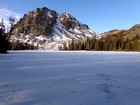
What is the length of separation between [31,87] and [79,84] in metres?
3.02

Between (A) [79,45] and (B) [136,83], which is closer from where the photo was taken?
(B) [136,83]

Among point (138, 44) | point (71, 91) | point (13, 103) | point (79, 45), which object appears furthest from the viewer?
point (79, 45)

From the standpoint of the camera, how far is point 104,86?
46.4 ft

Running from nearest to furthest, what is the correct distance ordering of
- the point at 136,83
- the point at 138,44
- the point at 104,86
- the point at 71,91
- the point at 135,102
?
the point at 135,102 → the point at 71,91 → the point at 104,86 → the point at 136,83 → the point at 138,44

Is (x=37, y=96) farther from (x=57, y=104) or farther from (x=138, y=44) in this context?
(x=138, y=44)

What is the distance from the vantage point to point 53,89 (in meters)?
12.7

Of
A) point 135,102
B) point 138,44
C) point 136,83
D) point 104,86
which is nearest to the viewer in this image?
point 135,102

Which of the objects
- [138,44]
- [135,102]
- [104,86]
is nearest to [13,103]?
[135,102]

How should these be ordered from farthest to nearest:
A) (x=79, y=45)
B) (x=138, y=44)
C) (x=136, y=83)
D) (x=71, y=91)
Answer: (x=79, y=45), (x=138, y=44), (x=136, y=83), (x=71, y=91)

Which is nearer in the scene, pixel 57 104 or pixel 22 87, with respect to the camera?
pixel 57 104

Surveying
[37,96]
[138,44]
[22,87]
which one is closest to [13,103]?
[37,96]

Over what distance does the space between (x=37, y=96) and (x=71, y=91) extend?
206 centimetres

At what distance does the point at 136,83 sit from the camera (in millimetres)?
15211

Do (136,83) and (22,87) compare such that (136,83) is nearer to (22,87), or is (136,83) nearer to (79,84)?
(79,84)
